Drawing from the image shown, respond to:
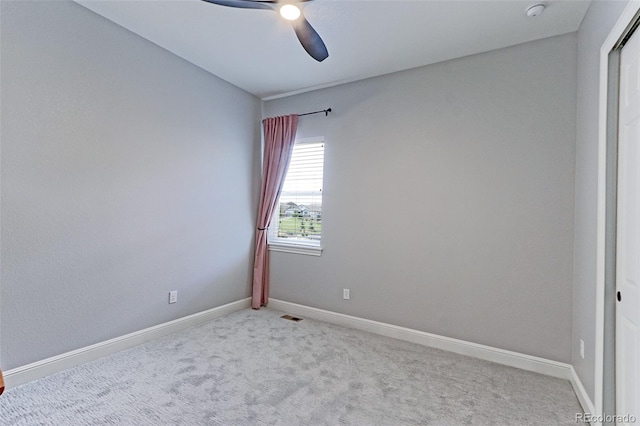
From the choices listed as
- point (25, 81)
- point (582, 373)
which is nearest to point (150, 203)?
point (25, 81)

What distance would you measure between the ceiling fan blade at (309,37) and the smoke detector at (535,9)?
146 centimetres

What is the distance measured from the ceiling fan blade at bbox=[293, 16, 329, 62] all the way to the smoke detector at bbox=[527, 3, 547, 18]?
1.46 metres

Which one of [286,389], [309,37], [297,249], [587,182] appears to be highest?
[309,37]

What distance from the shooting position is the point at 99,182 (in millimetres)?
2535

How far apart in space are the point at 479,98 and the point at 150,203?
3.11m

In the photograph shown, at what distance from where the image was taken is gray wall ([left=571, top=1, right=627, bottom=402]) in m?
1.92

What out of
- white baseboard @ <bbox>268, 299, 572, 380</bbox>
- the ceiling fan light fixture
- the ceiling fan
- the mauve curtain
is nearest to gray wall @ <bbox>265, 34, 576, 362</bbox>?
white baseboard @ <bbox>268, 299, 572, 380</bbox>

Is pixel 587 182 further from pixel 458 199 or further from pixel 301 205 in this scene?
pixel 301 205

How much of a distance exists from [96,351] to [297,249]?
6.91ft

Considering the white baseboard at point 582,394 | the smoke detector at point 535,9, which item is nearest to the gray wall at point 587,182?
the white baseboard at point 582,394

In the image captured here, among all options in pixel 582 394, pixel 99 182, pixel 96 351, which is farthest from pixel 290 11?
pixel 582 394

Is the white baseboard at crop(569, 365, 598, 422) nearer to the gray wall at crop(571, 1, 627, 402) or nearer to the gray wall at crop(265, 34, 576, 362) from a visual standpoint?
the gray wall at crop(571, 1, 627, 402)

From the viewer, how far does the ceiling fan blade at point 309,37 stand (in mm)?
1903

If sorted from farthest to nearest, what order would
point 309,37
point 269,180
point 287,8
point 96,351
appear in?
point 269,180 → point 96,351 → point 309,37 → point 287,8
